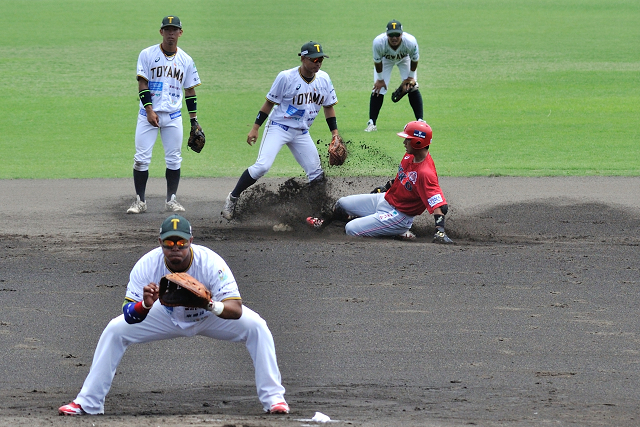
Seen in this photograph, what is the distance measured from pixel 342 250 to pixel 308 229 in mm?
1048

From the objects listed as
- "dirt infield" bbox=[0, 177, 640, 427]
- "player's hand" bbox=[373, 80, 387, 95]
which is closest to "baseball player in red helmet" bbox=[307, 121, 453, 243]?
"dirt infield" bbox=[0, 177, 640, 427]

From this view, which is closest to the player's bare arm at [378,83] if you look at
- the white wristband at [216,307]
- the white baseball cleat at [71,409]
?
the white wristband at [216,307]

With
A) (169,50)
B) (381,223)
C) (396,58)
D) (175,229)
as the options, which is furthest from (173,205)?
(396,58)

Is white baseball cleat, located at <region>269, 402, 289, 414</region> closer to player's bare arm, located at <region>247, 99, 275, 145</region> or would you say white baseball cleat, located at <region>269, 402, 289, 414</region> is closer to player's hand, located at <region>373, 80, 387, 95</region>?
player's bare arm, located at <region>247, 99, 275, 145</region>

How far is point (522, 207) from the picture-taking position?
11.6 meters

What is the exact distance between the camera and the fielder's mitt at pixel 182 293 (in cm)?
514

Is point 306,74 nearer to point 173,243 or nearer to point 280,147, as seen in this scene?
point 280,147

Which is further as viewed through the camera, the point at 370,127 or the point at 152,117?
the point at 370,127

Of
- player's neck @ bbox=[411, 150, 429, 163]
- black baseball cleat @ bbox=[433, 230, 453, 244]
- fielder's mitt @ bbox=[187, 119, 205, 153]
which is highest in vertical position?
fielder's mitt @ bbox=[187, 119, 205, 153]

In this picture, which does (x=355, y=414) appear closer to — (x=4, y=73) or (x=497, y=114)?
(x=497, y=114)

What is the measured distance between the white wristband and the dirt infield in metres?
0.59

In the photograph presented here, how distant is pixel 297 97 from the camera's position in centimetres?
1041

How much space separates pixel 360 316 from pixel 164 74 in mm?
4770

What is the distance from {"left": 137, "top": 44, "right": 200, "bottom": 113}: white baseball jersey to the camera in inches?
420
